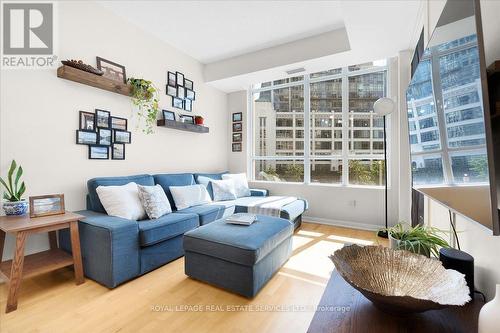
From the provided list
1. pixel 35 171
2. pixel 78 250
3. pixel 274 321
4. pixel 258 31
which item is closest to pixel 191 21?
pixel 258 31

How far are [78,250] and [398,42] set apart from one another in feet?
13.3

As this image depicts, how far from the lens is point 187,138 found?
3.88m

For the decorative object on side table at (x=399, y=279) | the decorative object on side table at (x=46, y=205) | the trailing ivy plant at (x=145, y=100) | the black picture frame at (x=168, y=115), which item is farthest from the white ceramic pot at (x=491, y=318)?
the black picture frame at (x=168, y=115)

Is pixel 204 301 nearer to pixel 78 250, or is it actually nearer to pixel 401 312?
pixel 78 250

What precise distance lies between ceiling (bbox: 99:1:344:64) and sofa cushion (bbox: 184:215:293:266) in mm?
2464

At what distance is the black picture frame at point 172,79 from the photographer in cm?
348

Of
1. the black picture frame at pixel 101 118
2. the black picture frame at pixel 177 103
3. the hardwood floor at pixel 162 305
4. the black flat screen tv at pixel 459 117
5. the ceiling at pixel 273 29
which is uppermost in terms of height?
the ceiling at pixel 273 29

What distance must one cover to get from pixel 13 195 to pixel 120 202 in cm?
80

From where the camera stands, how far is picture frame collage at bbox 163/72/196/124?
350 cm

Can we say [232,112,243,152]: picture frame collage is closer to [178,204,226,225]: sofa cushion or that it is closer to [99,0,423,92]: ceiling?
[99,0,423,92]: ceiling

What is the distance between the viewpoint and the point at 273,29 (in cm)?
316

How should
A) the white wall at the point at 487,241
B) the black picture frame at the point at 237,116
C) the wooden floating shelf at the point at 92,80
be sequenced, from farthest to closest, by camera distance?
the black picture frame at the point at 237,116, the wooden floating shelf at the point at 92,80, the white wall at the point at 487,241

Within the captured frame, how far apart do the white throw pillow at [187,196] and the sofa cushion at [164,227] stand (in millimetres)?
396

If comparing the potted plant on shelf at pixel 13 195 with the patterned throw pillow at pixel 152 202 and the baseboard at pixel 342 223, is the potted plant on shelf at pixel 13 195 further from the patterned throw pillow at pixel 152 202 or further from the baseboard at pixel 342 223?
the baseboard at pixel 342 223
